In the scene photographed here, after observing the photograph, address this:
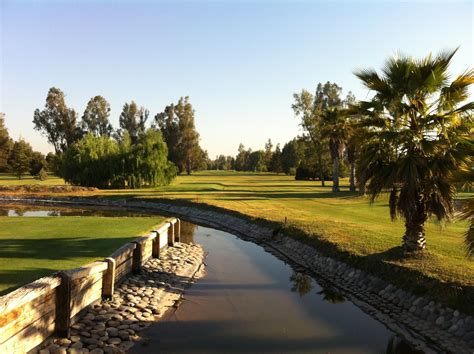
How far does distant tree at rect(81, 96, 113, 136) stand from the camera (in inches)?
3531

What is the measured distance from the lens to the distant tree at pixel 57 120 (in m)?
81.0

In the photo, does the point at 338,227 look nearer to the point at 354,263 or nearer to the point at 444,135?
the point at 354,263

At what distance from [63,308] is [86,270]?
1.10m

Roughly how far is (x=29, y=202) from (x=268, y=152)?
104 m

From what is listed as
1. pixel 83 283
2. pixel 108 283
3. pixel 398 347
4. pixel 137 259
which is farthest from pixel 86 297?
pixel 398 347

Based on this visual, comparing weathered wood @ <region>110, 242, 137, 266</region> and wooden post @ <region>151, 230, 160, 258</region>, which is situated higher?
weathered wood @ <region>110, 242, 137, 266</region>

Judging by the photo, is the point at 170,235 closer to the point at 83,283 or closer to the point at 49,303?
the point at 83,283

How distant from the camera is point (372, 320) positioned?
1067cm

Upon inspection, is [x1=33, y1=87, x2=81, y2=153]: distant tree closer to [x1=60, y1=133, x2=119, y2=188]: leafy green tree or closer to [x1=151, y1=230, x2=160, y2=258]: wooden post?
[x1=60, y1=133, x2=119, y2=188]: leafy green tree

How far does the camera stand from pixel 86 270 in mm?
9422

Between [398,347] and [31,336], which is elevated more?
[31,336]

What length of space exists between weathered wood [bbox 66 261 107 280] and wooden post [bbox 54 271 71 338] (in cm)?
21

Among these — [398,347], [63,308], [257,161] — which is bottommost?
[398,347]

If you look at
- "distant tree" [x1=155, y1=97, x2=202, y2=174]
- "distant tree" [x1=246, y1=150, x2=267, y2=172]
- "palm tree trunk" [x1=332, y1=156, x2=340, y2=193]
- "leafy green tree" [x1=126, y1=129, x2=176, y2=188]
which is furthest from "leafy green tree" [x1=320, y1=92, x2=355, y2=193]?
"distant tree" [x1=246, y1=150, x2=267, y2=172]
